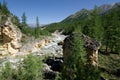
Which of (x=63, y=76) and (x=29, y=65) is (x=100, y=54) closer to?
(x=29, y=65)

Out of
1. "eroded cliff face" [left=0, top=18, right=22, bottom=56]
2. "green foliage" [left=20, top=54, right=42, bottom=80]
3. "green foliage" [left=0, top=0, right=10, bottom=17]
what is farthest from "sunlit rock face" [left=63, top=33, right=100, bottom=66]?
"green foliage" [left=0, top=0, right=10, bottom=17]

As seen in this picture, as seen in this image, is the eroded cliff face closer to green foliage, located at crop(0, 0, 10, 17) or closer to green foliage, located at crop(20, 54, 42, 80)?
green foliage, located at crop(0, 0, 10, 17)

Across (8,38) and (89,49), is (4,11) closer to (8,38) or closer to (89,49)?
(8,38)

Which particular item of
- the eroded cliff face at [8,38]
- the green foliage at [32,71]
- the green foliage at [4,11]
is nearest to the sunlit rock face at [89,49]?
the green foliage at [32,71]

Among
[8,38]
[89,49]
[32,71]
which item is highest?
[8,38]

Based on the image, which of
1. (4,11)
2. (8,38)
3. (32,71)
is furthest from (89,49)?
(4,11)

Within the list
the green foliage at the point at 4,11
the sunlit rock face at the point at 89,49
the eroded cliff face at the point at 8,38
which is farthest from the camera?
the green foliage at the point at 4,11

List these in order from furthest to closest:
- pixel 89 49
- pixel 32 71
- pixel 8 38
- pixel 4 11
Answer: pixel 4 11 → pixel 8 38 → pixel 89 49 → pixel 32 71

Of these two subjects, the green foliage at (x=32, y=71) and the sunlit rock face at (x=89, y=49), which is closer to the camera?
the green foliage at (x=32, y=71)

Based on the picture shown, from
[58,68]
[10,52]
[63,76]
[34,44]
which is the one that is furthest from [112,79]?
[34,44]

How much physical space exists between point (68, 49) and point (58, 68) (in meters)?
8.44

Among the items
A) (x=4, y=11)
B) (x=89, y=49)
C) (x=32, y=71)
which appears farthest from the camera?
(x=4, y=11)

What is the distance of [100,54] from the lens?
7619 cm

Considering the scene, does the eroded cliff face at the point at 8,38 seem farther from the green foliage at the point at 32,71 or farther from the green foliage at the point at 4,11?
the green foliage at the point at 32,71
